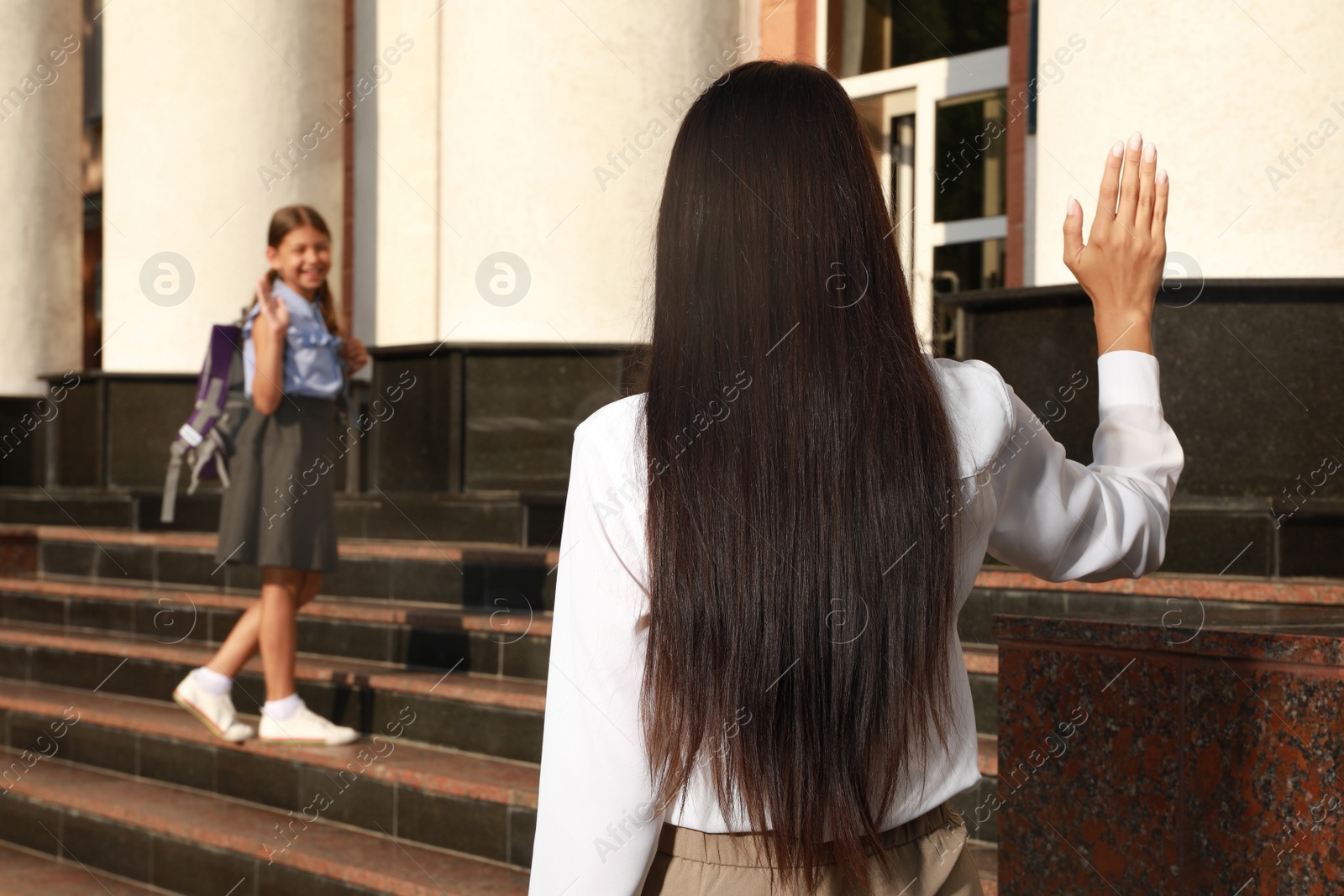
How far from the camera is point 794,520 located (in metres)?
1.26

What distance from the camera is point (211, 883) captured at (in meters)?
4.60

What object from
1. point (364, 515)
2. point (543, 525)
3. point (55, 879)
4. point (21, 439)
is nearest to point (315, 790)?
→ point (55, 879)

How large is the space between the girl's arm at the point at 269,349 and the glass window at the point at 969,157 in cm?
457

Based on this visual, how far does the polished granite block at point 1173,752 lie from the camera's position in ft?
6.29

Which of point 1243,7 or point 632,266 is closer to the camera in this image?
point 1243,7

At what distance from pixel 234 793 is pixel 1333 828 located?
4180mm

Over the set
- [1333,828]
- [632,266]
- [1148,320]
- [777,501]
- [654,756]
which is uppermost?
[632,266]

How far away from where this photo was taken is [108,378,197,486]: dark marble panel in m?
8.51

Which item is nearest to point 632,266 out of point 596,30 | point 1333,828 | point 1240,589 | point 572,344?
point 572,344

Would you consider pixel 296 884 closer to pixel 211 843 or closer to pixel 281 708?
pixel 211 843

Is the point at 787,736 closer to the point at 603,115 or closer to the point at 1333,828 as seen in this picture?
the point at 1333,828

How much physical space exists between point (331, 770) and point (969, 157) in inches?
212

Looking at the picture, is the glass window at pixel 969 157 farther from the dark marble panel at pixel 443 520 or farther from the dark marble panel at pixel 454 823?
the dark marble panel at pixel 454 823

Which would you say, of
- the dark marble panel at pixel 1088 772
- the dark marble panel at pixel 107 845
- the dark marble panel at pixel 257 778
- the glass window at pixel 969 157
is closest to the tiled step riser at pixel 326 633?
the dark marble panel at pixel 257 778
